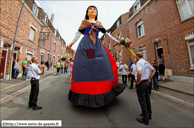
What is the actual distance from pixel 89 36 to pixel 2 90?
4959 millimetres

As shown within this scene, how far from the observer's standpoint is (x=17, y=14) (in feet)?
25.1

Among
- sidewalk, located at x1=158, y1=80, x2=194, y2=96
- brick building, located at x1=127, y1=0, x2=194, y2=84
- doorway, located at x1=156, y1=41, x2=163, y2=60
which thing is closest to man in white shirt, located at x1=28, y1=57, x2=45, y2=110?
sidewalk, located at x1=158, y1=80, x2=194, y2=96

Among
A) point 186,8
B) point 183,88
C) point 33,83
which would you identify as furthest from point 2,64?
point 186,8

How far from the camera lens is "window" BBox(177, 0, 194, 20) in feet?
19.6

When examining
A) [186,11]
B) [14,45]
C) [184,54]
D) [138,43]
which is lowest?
[184,54]

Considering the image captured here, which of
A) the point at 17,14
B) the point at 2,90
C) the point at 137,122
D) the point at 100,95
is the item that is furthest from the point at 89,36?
the point at 17,14

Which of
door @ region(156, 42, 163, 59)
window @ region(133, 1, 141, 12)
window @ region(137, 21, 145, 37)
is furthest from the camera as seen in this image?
window @ region(133, 1, 141, 12)

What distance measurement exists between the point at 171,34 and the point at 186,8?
179 cm

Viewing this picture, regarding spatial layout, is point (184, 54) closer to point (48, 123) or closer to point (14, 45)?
point (48, 123)

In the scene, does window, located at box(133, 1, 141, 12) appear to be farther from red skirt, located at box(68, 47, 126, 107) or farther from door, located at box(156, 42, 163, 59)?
red skirt, located at box(68, 47, 126, 107)

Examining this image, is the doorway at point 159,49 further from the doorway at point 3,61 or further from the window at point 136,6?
the doorway at point 3,61

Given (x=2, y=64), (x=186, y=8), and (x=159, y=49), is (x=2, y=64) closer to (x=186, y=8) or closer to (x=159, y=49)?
(x=159, y=49)

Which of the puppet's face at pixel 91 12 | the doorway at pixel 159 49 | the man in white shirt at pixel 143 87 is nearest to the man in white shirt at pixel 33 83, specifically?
the puppet's face at pixel 91 12

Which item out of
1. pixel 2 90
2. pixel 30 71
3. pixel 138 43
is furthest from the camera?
pixel 138 43
